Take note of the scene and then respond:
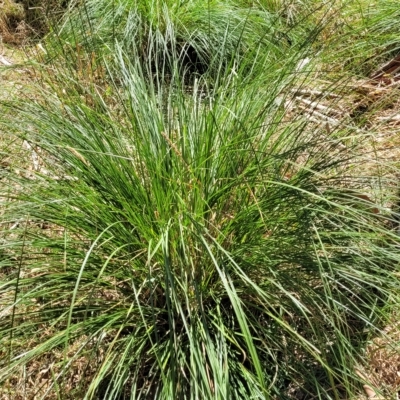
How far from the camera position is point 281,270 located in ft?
5.17

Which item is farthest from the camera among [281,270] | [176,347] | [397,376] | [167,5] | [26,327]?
[167,5]

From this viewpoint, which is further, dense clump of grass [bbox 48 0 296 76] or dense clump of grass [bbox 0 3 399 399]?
dense clump of grass [bbox 48 0 296 76]

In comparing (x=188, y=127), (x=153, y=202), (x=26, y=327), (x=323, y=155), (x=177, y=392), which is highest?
(x=323, y=155)

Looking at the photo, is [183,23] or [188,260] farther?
[183,23]

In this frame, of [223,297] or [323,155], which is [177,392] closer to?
[223,297]

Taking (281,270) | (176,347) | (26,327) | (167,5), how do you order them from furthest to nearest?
(167,5), (26,327), (281,270), (176,347)

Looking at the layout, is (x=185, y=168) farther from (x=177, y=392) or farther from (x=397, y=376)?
(x=397, y=376)

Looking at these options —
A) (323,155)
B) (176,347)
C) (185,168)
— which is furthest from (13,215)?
(323,155)

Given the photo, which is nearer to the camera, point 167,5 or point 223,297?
point 223,297

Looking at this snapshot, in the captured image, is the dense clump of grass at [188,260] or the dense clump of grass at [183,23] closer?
the dense clump of grass at [188,260]

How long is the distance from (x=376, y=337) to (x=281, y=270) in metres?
0.50

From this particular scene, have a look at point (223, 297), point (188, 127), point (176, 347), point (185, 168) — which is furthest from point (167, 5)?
point (176, 347)

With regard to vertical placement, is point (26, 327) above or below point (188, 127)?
below

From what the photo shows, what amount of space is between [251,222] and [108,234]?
1.46 feet
